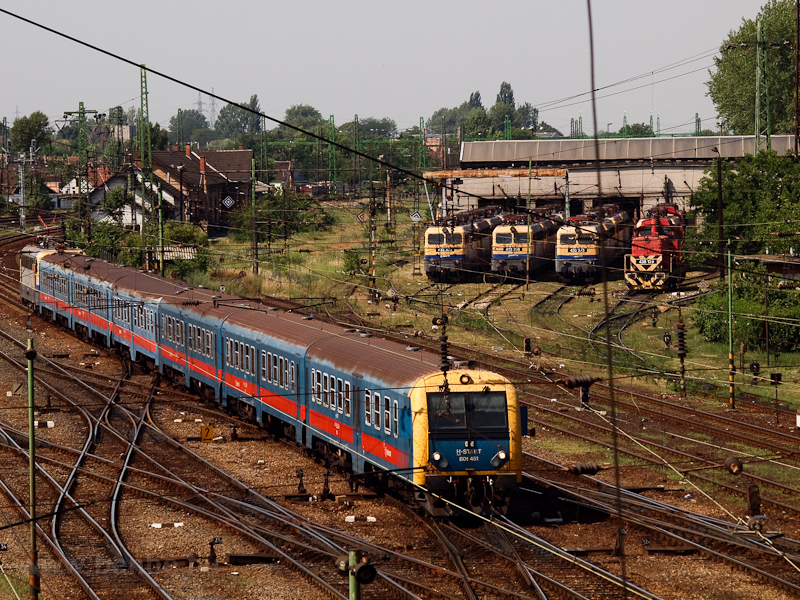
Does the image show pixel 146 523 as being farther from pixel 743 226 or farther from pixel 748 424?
pixel 743 226

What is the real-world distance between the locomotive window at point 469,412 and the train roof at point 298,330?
69 centimetres

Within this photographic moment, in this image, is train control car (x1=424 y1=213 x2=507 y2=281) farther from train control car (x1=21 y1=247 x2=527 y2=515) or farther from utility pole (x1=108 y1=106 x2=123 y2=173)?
utility pole (x1=108 y1=106 x2=123 y2=173)

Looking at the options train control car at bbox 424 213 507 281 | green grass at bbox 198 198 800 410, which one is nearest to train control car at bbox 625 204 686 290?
green grass at bbox 198 198 800 410

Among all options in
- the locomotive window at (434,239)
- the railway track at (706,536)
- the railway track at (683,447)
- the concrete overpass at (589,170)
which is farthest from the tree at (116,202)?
the railway track at (706,536)

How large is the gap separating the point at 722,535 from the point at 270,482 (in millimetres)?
8780

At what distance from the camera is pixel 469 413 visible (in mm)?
16234

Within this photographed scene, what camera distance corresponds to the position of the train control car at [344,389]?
16.1 metres

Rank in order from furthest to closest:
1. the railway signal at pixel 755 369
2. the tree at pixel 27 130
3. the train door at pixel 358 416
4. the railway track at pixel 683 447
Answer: the tree at pixel 27 130 < the railway signal at pixel 755 369 < the railway track at pixel 683 447 < the train door at pixel 358 416

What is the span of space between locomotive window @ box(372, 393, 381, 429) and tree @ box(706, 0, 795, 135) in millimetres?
71429

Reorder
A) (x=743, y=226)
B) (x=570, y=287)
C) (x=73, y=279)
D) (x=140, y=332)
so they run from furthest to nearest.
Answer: (x=570, y=287) < (x=743, y=226) < (x=73, y=279) < (x=140, y=332)

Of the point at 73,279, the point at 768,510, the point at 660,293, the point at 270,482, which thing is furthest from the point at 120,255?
the point at 768,510

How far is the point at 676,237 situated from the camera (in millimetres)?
47094

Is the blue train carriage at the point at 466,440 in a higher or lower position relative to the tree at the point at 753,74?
lower

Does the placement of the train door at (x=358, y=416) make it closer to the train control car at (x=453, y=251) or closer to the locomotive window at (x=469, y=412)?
the locomotive window at (x=469, y=412)
